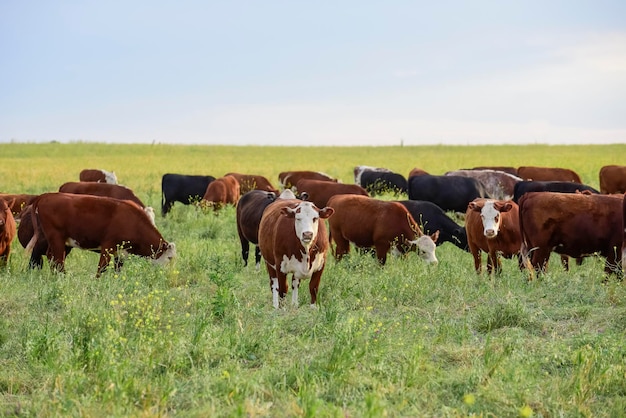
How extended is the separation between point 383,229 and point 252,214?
2201mm

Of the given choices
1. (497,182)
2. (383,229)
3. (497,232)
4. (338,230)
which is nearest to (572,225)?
(497,232)

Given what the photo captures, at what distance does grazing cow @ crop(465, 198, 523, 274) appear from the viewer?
1243 centimetres

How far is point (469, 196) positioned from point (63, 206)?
45.0 ft

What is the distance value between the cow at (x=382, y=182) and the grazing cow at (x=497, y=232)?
15094mm

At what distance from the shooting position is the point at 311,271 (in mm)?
9562

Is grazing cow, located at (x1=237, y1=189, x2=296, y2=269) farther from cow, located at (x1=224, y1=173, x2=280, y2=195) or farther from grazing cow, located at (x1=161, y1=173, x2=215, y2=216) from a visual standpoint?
cow, located at (x1=224, y1=173, x2=280, y2=195)

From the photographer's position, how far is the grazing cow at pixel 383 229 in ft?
42.1

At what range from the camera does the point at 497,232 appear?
12336 mm

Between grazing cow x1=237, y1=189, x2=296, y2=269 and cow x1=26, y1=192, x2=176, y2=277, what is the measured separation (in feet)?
4.55

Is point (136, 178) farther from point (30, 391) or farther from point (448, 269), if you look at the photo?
point (30, 391)

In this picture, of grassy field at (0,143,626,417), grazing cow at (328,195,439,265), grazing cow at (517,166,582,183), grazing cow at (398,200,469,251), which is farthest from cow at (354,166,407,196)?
grassy field at (0,143,626,417)

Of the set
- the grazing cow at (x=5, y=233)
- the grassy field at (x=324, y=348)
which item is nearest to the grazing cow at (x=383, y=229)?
the grassy field at (x=324, y=348)

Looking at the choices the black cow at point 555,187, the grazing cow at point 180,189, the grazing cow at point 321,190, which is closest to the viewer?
the black cow at point 555,187

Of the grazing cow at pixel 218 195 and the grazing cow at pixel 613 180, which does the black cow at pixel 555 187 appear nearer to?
the grazing cow at pixel 218 195
